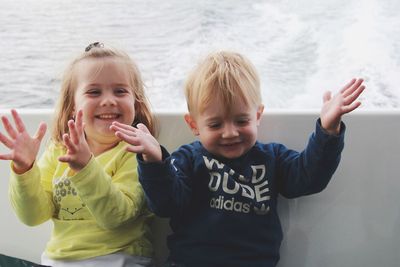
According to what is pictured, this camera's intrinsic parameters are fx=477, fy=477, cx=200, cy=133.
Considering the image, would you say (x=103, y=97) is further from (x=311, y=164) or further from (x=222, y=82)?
(x=311, y=164)

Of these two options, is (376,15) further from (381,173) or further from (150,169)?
(150,169)

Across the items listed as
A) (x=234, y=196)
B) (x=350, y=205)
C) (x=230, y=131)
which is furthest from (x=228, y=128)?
(x=350, y=205)

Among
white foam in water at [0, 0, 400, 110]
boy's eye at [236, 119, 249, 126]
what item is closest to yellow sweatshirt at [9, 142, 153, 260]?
boy's eye at [236, 119, 249, 126]

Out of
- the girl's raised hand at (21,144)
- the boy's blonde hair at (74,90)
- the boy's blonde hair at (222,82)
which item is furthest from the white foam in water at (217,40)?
the girl's raised hand at (21,144)

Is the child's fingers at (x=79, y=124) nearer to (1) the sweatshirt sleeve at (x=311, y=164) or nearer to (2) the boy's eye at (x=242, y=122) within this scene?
(2) the boy's eye at (x=242, y=122)

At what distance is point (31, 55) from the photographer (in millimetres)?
Answer: 1893

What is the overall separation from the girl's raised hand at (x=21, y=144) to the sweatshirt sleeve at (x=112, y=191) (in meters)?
0.11

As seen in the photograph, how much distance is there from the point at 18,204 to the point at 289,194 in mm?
547

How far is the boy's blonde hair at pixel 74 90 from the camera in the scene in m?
1.05

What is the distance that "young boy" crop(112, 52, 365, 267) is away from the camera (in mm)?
888

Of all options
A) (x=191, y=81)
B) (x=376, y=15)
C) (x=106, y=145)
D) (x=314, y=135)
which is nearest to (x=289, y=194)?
(x=314, y=135)

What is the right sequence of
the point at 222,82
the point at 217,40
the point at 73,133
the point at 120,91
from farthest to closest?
the point at 217,40 < the point at 120,91 < the point at 222,82 < the point at 73,133

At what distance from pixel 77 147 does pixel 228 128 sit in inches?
11.1

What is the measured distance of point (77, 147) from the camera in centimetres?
83
